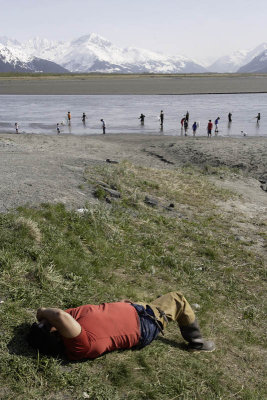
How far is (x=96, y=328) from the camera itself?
16.8 ft

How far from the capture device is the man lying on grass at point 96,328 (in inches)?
195

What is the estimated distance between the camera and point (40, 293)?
6430 millimetres

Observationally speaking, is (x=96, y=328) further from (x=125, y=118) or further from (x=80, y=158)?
(x=125, y=118)

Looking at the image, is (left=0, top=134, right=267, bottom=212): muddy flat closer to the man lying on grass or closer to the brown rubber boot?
the man lying on grass

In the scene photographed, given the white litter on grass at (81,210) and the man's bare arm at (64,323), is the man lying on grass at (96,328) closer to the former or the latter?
the man's bare arm at (64,323)

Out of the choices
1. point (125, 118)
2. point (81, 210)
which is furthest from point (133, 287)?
point (125, 118)

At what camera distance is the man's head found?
5.10m

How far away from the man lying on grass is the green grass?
0.70ft

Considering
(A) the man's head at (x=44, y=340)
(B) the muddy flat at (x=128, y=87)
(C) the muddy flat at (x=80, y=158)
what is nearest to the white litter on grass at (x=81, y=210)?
(C) the muddy flat at (x=80, y=158)

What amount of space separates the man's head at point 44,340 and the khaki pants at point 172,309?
142cm

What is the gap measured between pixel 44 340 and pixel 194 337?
7.97 feet

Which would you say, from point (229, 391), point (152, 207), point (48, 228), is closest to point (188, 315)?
point (229, 391)

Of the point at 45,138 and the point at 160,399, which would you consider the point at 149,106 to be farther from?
the point at 160,399

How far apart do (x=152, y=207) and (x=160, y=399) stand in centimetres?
854
